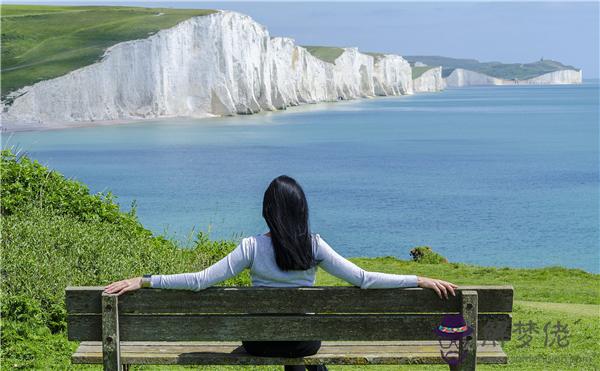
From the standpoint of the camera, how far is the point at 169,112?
113m

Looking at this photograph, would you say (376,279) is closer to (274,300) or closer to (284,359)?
(274,300)

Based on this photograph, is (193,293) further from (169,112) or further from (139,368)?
(169,112)

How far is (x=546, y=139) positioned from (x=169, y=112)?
47279 mm

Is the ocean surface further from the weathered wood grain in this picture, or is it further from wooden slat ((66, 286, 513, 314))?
the weathered wood grain

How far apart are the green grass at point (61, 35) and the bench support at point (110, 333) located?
4127 inches

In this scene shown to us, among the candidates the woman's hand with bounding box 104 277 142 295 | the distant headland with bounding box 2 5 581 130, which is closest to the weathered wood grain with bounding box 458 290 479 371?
the woman's hand with bounding box 104 277 142 295

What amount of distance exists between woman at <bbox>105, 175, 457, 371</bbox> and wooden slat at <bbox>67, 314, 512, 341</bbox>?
20 centimetres

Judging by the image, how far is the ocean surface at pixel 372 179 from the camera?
42.3m

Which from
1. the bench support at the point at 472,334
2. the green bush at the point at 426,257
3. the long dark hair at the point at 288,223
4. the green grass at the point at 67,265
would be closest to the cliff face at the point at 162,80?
the green bush at the point at 426,257

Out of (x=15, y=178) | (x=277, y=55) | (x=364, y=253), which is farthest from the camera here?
(x=277, y=55)

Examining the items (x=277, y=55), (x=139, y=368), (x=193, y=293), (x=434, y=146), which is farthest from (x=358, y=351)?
(x=277, y=55)

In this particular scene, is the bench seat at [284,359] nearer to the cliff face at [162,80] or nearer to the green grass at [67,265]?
the green grass at [67,265]

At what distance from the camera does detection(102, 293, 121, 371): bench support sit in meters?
5.43

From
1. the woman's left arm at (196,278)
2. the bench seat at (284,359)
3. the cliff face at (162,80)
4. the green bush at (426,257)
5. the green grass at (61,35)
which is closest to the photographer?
the woman's left arm at (196,278)
